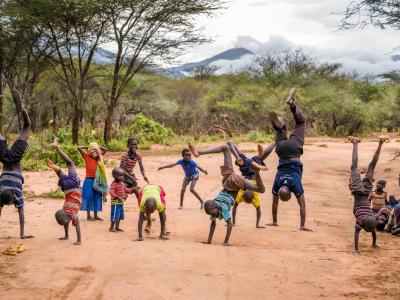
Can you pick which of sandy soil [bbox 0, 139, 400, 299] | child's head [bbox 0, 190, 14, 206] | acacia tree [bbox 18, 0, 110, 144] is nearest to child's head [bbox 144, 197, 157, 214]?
sandy soil [bbox 0, 139, 400, 299]

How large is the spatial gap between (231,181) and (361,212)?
6.14ft

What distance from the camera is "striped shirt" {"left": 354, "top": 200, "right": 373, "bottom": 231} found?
305 inches

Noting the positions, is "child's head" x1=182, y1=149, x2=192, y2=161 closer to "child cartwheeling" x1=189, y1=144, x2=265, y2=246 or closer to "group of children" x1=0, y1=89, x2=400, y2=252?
"group of children" x1=0, y1=89, x2=400, y2=252

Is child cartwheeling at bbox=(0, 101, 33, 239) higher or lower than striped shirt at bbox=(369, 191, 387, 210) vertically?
higher

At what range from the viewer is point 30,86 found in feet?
91.4

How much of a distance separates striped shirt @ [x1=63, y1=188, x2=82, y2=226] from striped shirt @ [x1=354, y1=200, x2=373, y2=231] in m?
3.90

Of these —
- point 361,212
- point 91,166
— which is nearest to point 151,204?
point 91,166

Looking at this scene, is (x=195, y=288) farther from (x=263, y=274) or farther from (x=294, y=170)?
(x=294, y=170)

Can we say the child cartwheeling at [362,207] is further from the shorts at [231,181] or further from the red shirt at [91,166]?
the red shirt at [91,166]

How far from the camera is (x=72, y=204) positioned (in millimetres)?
7777

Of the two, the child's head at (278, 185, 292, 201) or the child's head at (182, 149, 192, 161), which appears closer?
the child's head at (278, 185, 292, 201)

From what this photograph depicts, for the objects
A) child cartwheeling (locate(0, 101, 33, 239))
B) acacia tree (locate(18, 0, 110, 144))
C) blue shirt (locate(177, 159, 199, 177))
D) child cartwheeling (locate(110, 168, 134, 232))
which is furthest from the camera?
acacia tree (locate(18, 0, 110, 144))

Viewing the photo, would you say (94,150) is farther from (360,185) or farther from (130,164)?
(360,185)

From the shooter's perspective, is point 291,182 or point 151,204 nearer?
point 151,204
